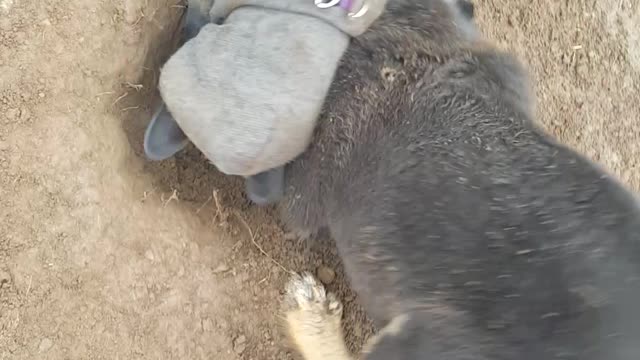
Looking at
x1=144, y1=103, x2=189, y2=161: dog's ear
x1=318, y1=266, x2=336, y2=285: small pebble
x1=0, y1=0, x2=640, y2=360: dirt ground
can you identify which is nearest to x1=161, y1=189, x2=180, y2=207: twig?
x1=0, y1=0, x2=640, y2=360: dirt ground

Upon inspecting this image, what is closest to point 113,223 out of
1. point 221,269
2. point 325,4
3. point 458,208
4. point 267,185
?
point 221,269

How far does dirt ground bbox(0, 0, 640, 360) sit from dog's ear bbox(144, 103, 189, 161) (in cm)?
15

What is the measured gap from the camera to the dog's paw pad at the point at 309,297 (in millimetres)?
2719

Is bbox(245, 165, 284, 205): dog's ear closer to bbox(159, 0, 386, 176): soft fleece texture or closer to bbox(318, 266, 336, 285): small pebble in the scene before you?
bbox(159, 0, 386, 176): soft fleece texture

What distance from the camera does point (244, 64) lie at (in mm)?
2154

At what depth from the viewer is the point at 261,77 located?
2129mm

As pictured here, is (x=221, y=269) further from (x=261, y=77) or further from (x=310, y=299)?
(x=261, y=77)

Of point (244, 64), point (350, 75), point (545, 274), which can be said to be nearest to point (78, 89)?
point (244, 64)

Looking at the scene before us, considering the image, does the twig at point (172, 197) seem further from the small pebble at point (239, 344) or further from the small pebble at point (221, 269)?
the small pebble at point (239, 344)

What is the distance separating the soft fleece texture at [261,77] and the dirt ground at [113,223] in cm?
38

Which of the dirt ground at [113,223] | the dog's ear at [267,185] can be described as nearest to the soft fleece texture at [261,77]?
the dog's ear at [267,185]

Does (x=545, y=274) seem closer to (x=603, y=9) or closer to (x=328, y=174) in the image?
(x=328, y=174)

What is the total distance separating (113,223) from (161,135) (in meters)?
0.29

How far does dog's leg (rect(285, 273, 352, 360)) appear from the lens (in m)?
2.71
